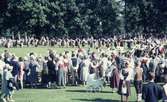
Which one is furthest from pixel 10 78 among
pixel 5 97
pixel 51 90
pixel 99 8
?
pixel 99 8

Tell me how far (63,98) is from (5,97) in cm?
291

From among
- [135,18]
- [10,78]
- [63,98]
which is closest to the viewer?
[10,78]

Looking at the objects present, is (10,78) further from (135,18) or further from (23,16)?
(135,18)

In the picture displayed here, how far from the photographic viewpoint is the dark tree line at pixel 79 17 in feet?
248

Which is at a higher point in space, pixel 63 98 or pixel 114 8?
pixel 114 8

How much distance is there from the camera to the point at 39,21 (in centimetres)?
7519

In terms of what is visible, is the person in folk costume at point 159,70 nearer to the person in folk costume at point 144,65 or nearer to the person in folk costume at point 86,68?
the person in folk costume at point 144,65

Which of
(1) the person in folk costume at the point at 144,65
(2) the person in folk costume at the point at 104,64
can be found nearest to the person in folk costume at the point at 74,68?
(2) the person in folk costume at the point at 104,64

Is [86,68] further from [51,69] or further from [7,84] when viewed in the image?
[7,84]

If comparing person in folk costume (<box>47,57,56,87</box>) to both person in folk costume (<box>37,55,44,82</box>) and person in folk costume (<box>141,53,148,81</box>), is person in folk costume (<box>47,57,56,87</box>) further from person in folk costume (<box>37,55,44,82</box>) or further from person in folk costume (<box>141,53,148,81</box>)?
person in folk costume (<box>141,53,148,81</box>)

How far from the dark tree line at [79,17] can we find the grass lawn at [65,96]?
4549cm

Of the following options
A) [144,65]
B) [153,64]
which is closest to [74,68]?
[144,65]

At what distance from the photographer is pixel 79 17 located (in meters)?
82.1

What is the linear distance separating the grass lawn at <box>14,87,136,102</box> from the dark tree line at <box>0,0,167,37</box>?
45487 millimetres
